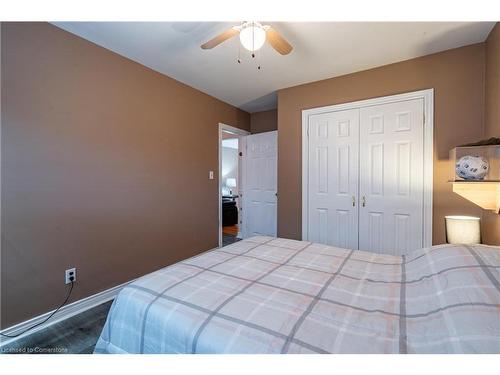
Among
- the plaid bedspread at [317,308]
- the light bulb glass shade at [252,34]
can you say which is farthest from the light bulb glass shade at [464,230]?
the light bulb glass shade at [252,34]

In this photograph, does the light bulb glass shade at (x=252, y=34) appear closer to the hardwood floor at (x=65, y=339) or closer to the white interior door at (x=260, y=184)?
the white interior door at (x=260, y=184)

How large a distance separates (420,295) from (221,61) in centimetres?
251

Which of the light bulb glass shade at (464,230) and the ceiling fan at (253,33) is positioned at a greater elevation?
the ceiling fan at (253,33)

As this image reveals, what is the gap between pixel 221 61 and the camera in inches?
94.0

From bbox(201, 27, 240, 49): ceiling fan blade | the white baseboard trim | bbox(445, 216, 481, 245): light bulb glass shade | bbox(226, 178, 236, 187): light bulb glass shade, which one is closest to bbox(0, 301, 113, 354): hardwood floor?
the white baseboard trim

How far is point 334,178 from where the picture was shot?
2.79 m

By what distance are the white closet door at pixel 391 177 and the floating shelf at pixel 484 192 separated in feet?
1.82

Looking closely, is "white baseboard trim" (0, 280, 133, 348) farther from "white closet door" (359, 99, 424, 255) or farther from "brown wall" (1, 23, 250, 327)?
"white closet door" (359, 99, 424, 255)

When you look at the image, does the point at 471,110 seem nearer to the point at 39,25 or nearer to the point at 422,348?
the point at 422,348

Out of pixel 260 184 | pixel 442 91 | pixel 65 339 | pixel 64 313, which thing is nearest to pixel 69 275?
pixel 64 313

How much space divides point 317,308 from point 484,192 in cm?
175

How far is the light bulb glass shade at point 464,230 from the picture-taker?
1798mm

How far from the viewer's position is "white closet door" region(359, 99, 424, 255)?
2.34 metres
